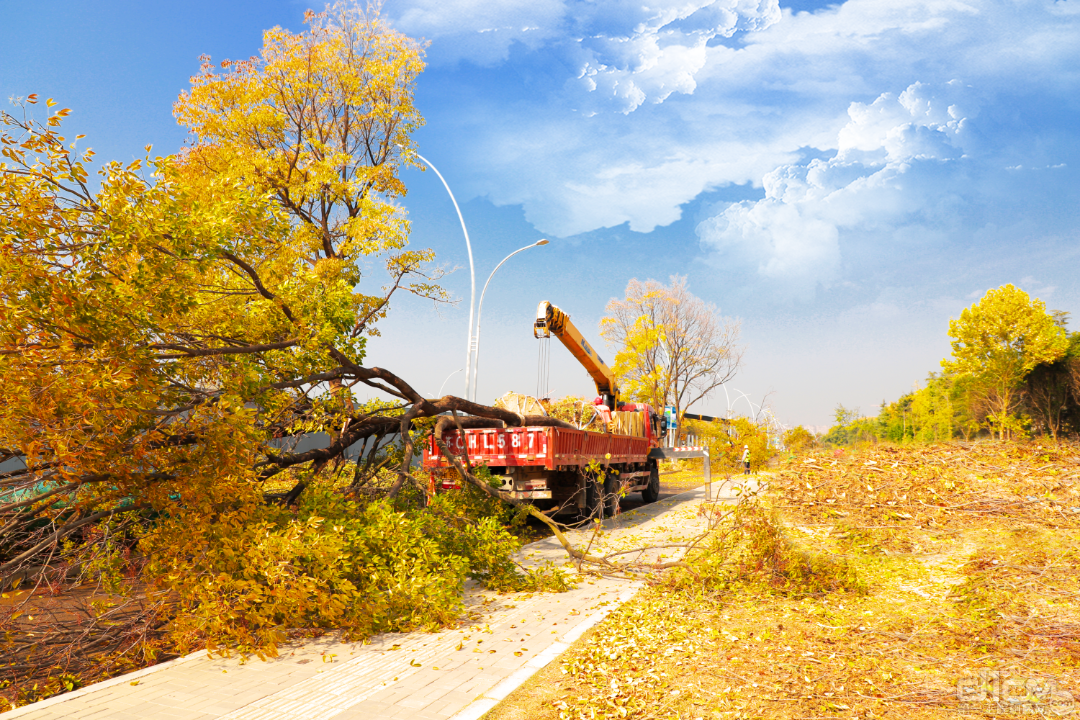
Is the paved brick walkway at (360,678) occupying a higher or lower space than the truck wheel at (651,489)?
lower

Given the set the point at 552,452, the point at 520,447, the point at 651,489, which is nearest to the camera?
the point at 552,452

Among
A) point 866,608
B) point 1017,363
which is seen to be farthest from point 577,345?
point 1017,363

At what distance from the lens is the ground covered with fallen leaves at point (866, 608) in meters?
4.28

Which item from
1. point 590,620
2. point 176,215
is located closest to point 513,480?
point 590,620

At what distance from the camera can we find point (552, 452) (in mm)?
10930

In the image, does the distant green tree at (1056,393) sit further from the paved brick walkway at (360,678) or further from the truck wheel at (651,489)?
the paved brick walkway at (360,678)

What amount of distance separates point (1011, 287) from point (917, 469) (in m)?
33.6

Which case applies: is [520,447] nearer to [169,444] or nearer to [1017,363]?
[169,444]

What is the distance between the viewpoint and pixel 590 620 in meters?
6.41

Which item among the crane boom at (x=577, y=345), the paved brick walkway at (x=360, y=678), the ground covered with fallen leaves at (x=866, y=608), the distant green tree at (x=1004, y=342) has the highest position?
the distant green tree at (x=1004, y=342)

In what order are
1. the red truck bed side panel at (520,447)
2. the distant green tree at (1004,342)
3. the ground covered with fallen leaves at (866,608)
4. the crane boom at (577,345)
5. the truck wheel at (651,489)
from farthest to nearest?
the distant green tree at (1004,342) → the truck wheel at (651,489) → the crane boom at (577,345) → the red truck bed side panel at (520,447) → the ground covered with fallen leaves at (866,608)

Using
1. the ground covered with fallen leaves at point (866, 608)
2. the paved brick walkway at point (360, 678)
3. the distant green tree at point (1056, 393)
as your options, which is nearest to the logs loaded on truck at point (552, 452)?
the ground covered with fallen leaves at point (866, 608)

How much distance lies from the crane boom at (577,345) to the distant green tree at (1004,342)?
26.0 meters

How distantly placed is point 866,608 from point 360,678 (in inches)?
195
